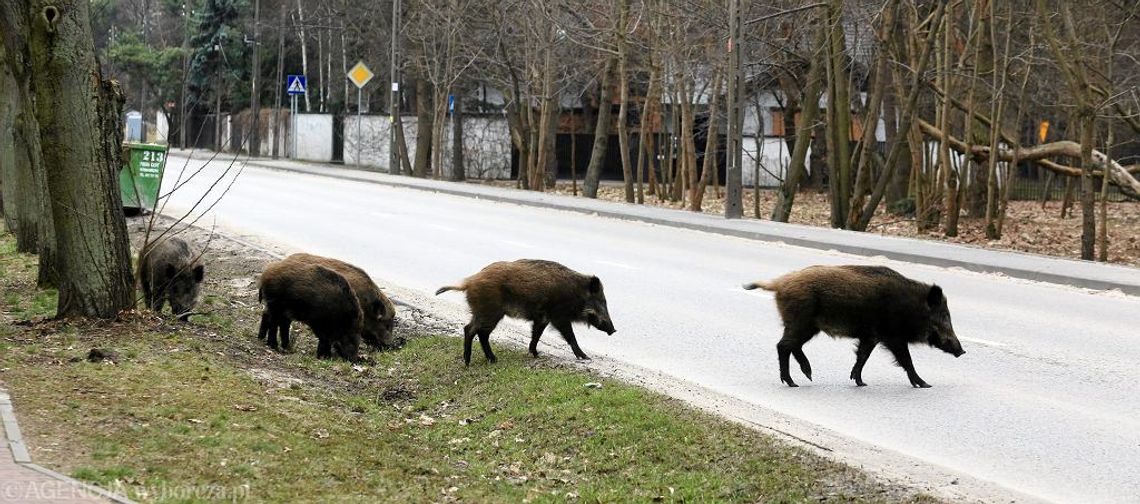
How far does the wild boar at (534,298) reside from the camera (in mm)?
10945

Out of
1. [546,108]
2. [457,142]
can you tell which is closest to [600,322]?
[546,108]

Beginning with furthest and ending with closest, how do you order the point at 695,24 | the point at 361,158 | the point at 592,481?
the point at 361,158, the point at 695,24, the point at 592,481

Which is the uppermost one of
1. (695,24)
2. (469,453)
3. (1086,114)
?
(695,24)

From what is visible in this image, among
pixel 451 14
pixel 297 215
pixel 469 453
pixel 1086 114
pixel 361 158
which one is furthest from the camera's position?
pixel 361 158

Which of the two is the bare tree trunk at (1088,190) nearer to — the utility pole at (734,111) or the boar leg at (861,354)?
the utility pole at (734,111)

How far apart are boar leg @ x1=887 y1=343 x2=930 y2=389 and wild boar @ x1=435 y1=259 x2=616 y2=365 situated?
2291mm

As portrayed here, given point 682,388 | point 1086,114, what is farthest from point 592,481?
point 1086,114

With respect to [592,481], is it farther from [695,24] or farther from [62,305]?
[695,24]

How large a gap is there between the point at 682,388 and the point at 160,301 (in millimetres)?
5413

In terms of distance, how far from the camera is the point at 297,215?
94.1ft

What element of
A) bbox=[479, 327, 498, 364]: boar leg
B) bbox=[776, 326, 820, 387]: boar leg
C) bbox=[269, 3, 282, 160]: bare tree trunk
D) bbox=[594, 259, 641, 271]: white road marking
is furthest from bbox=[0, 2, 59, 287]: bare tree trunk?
bbox=[269, 3, 282, 160]: bare tree trunk

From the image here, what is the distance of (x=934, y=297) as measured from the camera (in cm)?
1013

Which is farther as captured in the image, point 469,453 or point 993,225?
point 993,225

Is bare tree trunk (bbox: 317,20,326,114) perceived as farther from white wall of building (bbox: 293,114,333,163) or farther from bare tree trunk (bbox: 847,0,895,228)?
bare tree trunk (bbox: 847,0,895,228)
